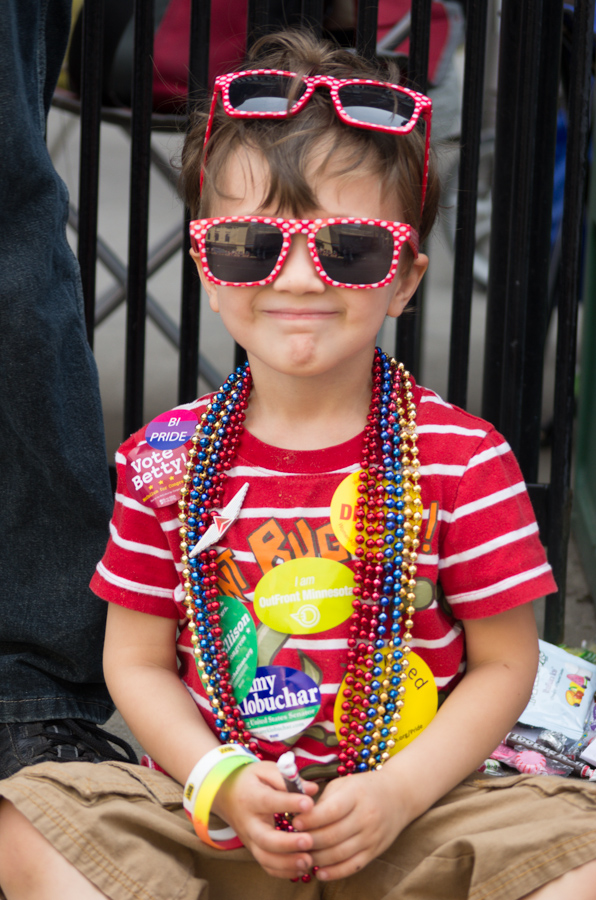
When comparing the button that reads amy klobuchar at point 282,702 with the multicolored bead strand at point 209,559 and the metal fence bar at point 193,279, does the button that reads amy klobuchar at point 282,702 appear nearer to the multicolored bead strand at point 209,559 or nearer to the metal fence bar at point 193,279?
the multicolored bead strand at point 209,559

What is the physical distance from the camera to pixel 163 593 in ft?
4.78

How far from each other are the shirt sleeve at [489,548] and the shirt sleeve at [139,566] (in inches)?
14.9

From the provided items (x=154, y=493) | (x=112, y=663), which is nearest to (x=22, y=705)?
(x=112, y=663)

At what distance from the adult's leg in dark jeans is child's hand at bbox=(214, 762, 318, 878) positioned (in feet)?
1.90

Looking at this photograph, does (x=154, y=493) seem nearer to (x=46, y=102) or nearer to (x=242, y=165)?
(x=242, y=165)

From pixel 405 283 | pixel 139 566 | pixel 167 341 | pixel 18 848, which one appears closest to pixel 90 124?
pixel 405 283

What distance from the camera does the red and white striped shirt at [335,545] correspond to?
4.46 ft

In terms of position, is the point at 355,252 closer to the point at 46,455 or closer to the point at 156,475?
the point at 156,475

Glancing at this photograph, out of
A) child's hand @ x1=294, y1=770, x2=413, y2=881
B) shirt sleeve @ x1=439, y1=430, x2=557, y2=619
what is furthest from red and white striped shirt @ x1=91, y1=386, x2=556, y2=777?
child's hand @ x1=294, y1=770, x2=413, y2=881

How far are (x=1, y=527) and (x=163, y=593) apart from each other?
437 mm

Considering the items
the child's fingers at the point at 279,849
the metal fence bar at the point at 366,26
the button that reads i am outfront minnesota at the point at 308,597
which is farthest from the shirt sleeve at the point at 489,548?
the metal fence bar at the point at 366,26

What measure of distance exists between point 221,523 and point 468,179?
1.10 m

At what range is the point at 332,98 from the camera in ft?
4.44

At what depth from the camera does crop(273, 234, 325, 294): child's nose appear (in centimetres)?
130
